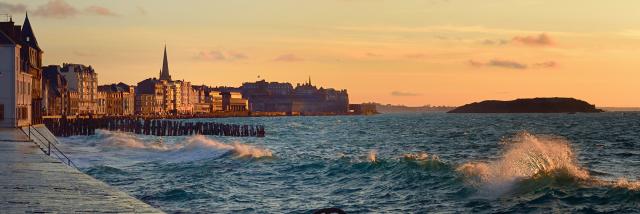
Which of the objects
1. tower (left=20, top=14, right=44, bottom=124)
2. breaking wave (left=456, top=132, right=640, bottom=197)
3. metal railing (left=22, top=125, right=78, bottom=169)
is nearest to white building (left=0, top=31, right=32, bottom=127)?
tower (left=20, top=14, right=44, bottom=124)

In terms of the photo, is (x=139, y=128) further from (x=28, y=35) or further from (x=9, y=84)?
(x=9, y=84)

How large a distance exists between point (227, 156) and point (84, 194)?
32.1 metres

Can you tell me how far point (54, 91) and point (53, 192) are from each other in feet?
519

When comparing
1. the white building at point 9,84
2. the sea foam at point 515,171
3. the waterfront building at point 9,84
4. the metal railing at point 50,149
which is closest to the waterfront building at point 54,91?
the waterfront building at point 9,84

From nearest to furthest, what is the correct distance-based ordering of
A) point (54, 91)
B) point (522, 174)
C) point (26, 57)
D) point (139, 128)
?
point (522, 174) < point (26, 57) < point (139, 128) < point (54, 91)

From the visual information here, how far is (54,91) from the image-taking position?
173375 millimetres

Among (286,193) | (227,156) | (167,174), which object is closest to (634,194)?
(286,193)

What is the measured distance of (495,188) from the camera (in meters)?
30.4

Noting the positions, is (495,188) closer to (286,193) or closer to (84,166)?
(286,193)

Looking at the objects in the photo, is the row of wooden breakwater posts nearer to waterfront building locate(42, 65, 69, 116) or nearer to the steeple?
the steeple

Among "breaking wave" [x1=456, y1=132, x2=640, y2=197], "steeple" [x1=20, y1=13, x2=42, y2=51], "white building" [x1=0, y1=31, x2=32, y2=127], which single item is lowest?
"breaking wave" [x1=456, y1=132, x2=640, y2=197]

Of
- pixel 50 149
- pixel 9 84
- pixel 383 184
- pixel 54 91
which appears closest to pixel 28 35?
pixel 9 84

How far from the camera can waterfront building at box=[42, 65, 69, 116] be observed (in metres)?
161

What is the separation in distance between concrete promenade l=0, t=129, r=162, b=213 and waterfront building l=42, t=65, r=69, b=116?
13189 cm
